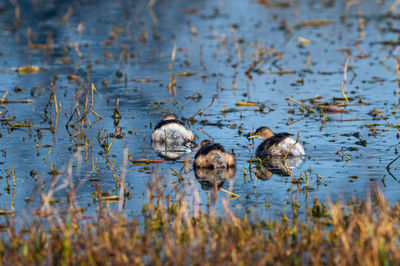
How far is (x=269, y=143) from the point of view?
1071cm

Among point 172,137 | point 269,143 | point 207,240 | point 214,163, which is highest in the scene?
point 172,137

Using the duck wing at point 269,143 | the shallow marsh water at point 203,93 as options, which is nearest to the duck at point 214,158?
the shallow marsh water at point 203,93

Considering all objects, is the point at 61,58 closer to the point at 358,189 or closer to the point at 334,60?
the point at 334,60

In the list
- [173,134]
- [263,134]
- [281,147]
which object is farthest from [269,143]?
[173,134]

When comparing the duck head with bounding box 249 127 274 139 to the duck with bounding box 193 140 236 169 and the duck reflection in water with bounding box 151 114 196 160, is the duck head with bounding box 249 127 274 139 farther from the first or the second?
the duck with bounding box 193 140 236 169

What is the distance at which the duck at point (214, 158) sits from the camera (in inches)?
390

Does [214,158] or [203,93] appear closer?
[214,158]

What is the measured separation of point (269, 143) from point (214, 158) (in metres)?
1.17

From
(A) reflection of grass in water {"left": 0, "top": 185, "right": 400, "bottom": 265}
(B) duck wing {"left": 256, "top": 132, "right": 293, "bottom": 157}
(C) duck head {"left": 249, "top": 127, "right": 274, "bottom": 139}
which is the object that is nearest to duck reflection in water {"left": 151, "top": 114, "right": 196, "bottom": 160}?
(C) duck head {"left": 249, "top": 127, "right": 274, "bottom": 139}

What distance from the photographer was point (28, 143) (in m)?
11.9

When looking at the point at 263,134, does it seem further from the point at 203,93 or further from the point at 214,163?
the point at 203,93

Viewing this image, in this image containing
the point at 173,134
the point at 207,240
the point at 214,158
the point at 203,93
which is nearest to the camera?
the point at 207,240

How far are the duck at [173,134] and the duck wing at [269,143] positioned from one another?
137 centimetres

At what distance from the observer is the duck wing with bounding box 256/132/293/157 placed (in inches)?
419
